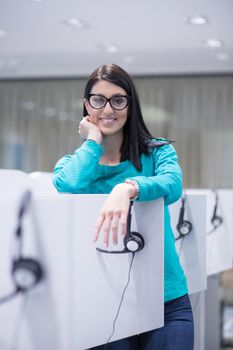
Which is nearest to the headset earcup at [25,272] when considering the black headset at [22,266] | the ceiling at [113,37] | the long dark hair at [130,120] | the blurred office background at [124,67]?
the black headset at [22,266]

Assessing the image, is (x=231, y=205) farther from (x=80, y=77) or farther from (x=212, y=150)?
(x=80, y=77)

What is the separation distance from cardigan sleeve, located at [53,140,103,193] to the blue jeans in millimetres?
337

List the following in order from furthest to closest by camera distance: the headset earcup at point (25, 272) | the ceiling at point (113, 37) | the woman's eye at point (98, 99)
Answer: the ceiling at point (113, 37) < the woman's eye at point (98, 99) < the headset earcup at point (25, 272)

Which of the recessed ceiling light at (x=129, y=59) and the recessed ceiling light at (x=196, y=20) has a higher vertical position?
the recessed ceiling light at (x=129, y=59)

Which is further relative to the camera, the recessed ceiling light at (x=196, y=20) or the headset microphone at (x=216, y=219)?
the recessed ceiling light at (x=196, y=20)

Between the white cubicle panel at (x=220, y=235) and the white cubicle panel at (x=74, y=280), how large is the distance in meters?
1.25

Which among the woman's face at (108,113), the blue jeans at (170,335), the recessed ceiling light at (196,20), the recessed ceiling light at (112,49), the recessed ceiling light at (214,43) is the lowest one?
the blue jeans at (170,335)

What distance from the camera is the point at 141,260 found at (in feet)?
3.64

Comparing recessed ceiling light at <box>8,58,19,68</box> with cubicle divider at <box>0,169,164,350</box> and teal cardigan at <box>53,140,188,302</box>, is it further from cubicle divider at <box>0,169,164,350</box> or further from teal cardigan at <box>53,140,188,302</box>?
cubicle divider at <box>0,169,164,350</box>

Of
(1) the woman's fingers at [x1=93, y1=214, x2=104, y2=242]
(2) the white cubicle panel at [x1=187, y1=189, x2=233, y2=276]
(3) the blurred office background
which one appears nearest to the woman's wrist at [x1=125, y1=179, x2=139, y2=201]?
(1) the woman's fingers at [x1=93, y1=214, x2=104, y2=242]

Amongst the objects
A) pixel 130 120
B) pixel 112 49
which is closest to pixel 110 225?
pixel 130 120

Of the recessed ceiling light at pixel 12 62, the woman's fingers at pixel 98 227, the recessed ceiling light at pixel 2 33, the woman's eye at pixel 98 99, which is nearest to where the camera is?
the woman's fingers at pixel 98 227

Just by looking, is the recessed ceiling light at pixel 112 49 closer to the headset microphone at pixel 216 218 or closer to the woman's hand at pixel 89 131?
the headset microphone at pixel 216 218

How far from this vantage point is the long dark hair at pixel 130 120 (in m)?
1.33
